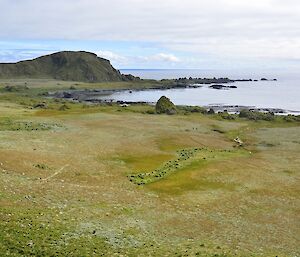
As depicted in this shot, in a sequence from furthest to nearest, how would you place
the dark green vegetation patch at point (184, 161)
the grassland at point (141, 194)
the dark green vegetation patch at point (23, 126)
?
the dark green vegetation patch at point (23, 126), the dark green vegetation patch at point (184, 161), the grassland at point (141, 194)

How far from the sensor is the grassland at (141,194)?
92.0 feet

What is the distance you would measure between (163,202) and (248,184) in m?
12.7

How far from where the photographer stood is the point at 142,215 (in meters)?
34.8

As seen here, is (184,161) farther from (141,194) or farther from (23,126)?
(23,126)

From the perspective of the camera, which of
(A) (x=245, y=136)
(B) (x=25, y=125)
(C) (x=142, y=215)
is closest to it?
(C) (x=142, y=215)

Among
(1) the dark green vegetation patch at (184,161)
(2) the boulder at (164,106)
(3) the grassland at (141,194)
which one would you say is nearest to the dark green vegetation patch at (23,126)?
(3) the grassland at (141,194)

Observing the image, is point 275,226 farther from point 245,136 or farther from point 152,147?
point 245,136

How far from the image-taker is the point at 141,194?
41.0 meters

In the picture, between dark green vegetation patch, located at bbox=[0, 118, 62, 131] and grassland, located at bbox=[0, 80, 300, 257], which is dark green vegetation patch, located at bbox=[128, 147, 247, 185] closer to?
grassland, located at bbox=[0, 80, 300, 257]

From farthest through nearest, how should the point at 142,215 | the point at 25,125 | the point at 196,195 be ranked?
the point at 25,125
the point at 196,195
the point at 142,215

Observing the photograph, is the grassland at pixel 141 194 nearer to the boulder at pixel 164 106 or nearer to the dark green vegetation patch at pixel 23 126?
the dark green vegetation patch at pixel 23 126

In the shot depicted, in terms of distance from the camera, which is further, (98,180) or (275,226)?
(98,180)

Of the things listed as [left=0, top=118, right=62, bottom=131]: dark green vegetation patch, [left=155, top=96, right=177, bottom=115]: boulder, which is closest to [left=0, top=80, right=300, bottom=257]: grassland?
[left=0, top=118, right=62, bottom=131]: dark green vegetation patch

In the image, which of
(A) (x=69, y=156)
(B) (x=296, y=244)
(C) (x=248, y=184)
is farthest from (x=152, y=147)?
(B) (x=296, y=244)
